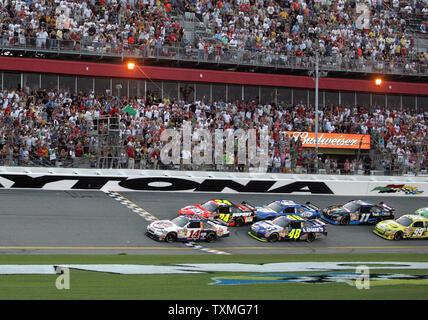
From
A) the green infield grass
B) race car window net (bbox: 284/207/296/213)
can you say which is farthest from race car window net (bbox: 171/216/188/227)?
race car window net (bbox: 284/207/296/213)

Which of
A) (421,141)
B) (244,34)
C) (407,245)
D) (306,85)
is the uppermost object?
(244,34)

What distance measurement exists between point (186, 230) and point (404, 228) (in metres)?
8.82

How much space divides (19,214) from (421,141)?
83.6ft

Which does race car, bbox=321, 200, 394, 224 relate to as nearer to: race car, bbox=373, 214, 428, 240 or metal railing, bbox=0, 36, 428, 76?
race car, bbox=373, 214, 428, 240

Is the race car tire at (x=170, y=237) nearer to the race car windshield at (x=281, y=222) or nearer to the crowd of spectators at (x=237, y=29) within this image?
the race car windshield at (x=281, y=222)

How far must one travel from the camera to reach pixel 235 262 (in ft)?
61.3

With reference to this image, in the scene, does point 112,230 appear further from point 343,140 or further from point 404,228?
point 343,140

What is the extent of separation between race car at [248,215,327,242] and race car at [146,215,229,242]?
4.33ft

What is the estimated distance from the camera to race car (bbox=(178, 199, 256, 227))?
2431cm

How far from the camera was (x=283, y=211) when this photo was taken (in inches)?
997

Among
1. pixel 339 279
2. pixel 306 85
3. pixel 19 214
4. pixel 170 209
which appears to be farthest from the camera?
pixel 306 85

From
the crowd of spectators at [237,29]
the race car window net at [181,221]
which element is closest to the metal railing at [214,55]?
the crowd of spectators at [237,29]
